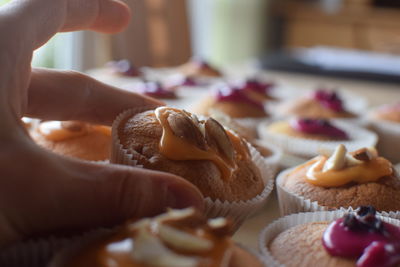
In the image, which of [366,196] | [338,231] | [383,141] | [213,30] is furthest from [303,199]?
[213,30]

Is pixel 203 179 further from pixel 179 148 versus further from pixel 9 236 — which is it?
pixel 9 236

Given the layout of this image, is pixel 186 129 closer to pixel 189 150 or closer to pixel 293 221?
pixel 189 150

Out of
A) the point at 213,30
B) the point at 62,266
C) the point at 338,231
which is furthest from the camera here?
the point at 213,30

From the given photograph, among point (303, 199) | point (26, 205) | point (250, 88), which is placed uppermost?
point (26, 205)

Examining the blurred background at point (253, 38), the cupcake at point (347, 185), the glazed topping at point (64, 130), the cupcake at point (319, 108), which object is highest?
the glazed topping at point (64, 130)

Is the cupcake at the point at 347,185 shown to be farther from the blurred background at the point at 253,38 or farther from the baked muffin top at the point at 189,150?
the blurred background at the point at 253,38

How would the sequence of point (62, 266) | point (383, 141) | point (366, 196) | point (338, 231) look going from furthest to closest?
point (383, 141), point (366, 196), point (338, 231), point (62, 266)

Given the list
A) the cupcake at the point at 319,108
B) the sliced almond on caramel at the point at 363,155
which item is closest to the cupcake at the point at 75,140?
the sliced almond on caramel at the point at 363,155
